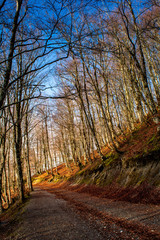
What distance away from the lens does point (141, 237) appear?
2502mm

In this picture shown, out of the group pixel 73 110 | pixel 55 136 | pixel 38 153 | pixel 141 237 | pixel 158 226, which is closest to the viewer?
pixel 141 237

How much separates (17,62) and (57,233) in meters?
9.05

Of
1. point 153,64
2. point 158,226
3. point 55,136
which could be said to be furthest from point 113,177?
point 55,136

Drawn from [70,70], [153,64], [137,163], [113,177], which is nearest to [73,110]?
[70,70]

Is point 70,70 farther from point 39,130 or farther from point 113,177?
point 39,130

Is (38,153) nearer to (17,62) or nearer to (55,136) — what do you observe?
(55,136)

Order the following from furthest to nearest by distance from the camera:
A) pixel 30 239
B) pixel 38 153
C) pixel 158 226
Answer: pixel 38 153, pixel 30 239, pixel 158 226

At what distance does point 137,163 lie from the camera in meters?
6.55

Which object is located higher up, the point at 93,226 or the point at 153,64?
the point at 153,64

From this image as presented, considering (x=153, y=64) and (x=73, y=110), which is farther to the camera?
(x=73, y=110)

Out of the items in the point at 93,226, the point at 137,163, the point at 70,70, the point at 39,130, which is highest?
the point at 70,70

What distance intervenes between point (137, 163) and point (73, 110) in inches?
572

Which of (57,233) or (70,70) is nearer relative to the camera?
(57,233)

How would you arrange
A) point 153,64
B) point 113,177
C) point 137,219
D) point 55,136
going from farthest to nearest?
point 55,136, point 153,64, point 113,177, point 137,219
